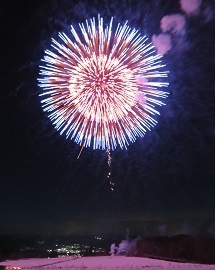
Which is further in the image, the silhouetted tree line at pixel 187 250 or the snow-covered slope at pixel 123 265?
the silhouetted tree line at pixel 187 250

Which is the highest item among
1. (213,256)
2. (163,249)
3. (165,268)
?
(163,249)

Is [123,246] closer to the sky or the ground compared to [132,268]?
closer to the sky

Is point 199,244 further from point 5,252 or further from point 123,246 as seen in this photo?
point 5,252

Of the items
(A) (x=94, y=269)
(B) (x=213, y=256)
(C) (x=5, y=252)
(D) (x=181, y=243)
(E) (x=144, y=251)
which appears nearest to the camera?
(A) (x=94, y=269)

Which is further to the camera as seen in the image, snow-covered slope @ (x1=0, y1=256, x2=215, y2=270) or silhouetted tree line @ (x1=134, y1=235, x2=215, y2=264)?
silhouetted tree line @ (x1=134, y1=235, x2=215, y2=264)

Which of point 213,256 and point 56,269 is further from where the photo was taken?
point 213,256

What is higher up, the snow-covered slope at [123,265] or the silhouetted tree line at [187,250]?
the silhouetted tree line at [187,250]

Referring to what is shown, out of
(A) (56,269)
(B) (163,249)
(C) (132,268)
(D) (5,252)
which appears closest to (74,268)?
(A) (56,269)

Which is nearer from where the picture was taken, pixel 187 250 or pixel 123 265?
pixel 123 265

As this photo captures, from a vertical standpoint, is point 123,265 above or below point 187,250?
below

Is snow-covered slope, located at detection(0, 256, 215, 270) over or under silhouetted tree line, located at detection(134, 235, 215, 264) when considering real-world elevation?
under

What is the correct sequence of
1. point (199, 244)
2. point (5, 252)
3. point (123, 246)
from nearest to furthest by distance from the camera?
point (199, 244) → point (123, 246) → point (5, 252)
